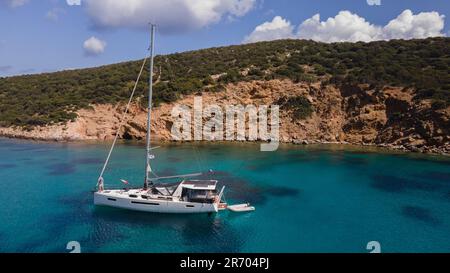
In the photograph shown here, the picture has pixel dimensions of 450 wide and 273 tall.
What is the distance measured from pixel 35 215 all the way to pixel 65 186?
6.08 metres

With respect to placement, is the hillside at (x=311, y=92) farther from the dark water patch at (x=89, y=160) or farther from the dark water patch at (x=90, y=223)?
the dark water patch at (x=90, y=223)

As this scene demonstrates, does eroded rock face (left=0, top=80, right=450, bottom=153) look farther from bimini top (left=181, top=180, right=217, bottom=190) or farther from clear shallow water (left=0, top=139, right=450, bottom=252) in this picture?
bimini top (left=181, top=180, right=217, bottom=190)

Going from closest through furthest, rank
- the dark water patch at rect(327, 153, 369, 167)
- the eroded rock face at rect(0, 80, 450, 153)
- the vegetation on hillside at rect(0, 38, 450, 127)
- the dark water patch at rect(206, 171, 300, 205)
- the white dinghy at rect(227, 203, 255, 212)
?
1. the white dinghy at rect(227, 203, 255, 212)
2. the dark water patch at rect(206, 171, 300, 205)
3. the dark water patch at rect(327, 153, 369, 167)
4. the eroded rock face at rect(0, 80, 450, 153)
5. the vegetation on hillside at rect(0, 38, 450, 127)

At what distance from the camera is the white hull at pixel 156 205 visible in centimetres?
2172

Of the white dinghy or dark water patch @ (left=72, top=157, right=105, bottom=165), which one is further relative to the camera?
dark water patch @ (left=72, top=157, right=105, bottom=165)

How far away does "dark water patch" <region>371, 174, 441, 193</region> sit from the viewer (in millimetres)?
27969

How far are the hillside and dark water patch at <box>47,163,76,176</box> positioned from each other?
58.0 feet

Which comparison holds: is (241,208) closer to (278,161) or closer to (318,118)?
(278,161)

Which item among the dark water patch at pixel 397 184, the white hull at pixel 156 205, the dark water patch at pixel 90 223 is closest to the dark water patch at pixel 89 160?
the dark water patch at pixel 90 223

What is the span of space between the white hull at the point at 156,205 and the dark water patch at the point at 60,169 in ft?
37.4

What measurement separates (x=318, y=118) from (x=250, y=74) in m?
13.7

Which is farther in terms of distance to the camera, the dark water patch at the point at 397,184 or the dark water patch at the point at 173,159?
the dark water patch at the point at 173,159

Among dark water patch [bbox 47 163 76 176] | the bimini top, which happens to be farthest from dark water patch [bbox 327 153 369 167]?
dark water patch [bbox 47 163 76 176]

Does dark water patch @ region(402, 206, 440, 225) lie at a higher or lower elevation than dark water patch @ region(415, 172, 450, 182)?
lower
